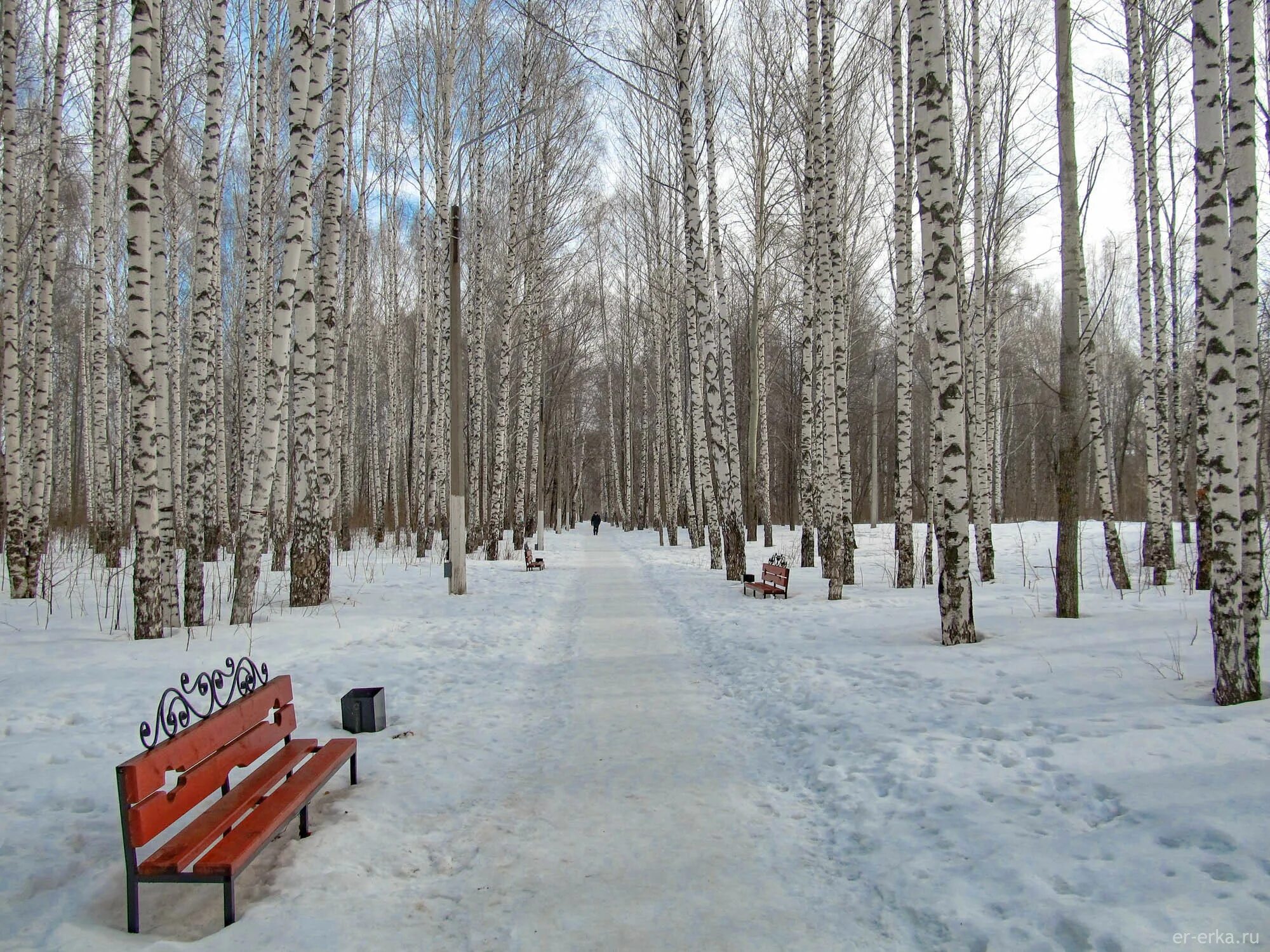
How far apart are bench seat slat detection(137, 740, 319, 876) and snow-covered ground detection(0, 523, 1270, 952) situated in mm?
298

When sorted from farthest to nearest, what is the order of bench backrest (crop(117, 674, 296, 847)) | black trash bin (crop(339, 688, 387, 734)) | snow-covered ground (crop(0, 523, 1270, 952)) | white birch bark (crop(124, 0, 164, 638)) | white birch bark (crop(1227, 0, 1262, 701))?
white birch bark (crop(124, 0, 164, 638))
black trash bin (crop(339, 688, 387, 734))
white birch bark (crop(1227, 0, 1262, 701))
snow-covered ground (crop(0, 523, 1270, 952))
bench backrest (crop(117, 674, 296, 847))

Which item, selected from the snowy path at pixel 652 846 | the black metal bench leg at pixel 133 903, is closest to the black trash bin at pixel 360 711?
the snowy path at pixel 652 846

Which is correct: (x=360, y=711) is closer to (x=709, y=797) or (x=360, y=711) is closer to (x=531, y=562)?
(x=709, y=797)

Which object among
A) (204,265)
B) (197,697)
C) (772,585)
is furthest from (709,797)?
(204,265)

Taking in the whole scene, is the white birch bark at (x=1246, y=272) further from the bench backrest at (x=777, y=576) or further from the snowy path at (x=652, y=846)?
the bench backrest at (x=777, y=576)

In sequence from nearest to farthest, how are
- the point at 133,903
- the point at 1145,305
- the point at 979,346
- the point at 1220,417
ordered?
the point at 133,903, the point at 1220,417, the point at 1145,305, the point at 979,346

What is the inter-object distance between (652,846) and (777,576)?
Result: 24.0ft

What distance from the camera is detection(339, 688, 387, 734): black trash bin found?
4.96 meters

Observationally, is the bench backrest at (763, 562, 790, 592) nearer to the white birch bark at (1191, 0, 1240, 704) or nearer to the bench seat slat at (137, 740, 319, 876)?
the white birch bark at (1191, 0, 1240, 704)

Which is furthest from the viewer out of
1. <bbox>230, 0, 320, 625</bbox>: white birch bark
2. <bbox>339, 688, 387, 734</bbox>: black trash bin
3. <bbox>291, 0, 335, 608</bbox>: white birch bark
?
<bbox>291, 0, 335, 608</bbox>: white birch bark

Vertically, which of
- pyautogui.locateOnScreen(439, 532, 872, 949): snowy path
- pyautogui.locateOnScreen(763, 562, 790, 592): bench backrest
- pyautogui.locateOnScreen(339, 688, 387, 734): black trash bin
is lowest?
pyautogui.locateOnScreen(439, 532, 872, 949): snowy path

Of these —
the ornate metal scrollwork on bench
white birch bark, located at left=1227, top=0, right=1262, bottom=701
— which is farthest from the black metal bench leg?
white birch bark, located at left=1227, top=0, right=1262, bottom=701

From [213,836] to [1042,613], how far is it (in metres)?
7.75

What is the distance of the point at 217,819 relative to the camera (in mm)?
2971
